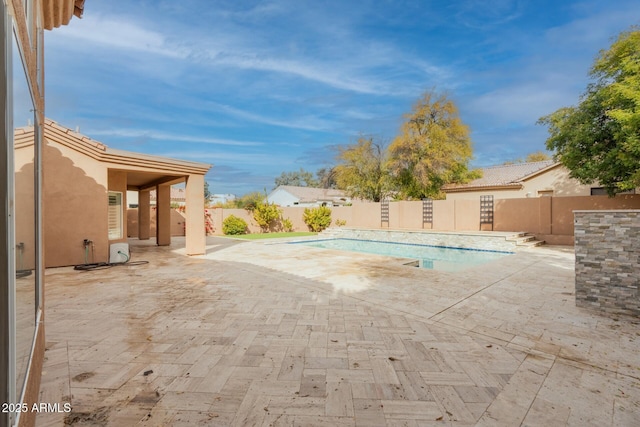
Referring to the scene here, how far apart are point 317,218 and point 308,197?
17284 mm

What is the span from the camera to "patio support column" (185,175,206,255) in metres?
9.70

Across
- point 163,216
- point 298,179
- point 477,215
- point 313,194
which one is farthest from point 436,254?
point 298,179

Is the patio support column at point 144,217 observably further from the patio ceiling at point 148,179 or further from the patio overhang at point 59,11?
the patio overhang at point 59,11

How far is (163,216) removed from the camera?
13141 mm

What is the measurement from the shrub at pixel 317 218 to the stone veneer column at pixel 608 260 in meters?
16.9

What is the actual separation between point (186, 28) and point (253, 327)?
13.4 metres

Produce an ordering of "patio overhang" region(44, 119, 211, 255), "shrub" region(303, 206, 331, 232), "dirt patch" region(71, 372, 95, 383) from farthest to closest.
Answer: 1. "shrub" region(303, 206, 331, 232)
2. "patio overhang" region(44, 119, 211, 255)
3. "dirt patch" region(71, 372, 95, 383)

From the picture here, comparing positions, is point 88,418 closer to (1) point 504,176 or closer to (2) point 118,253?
(2) point 118,253

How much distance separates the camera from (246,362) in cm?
282

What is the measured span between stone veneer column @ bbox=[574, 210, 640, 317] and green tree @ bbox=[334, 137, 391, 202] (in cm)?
1981

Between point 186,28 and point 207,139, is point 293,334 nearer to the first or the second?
point 186,28

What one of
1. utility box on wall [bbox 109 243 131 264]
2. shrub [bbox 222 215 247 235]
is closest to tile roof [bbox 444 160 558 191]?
shrub [bbox 222 215 247 235]

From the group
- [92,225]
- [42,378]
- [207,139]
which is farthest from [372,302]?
[207,139]

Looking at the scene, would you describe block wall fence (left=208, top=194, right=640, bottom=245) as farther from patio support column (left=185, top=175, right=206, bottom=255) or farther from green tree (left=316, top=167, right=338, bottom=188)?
green tree (left=316, top=167, right=338, bottom=188)
